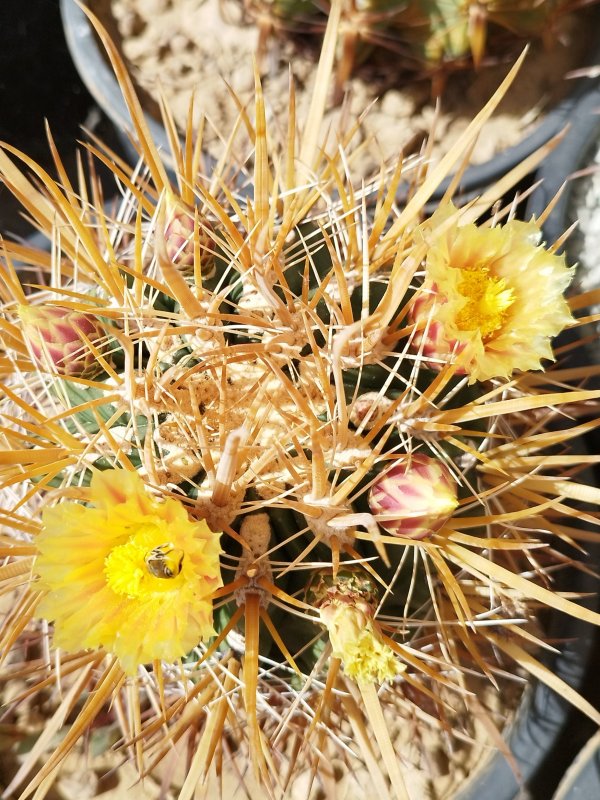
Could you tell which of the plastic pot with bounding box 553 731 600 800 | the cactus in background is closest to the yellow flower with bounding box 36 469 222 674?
the plastic pot with bounding box 553 731 600 800

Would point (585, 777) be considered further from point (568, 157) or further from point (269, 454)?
point (568, 157)

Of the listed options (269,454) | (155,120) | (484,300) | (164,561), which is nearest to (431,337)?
(484,300)

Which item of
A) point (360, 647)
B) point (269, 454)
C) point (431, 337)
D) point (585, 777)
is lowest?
point (585, 777)

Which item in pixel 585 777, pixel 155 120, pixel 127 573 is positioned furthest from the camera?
pixel 155 120

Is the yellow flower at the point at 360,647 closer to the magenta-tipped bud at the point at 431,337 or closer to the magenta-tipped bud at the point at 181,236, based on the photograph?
the magenta-tipped bud at the point at 431,337

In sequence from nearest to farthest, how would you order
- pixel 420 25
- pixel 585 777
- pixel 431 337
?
pixel 431 337 → pixel 585 777 → pixel 420 25

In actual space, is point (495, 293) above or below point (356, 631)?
above

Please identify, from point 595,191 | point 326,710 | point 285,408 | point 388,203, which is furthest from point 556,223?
point 326,710

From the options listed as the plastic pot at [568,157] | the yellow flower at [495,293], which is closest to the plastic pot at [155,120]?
the plastic pot at [568,157]

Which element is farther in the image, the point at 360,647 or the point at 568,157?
the point at 568,157

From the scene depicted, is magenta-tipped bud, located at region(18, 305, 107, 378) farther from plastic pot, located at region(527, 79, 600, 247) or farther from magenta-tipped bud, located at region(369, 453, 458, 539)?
plastic pot, located at region(527, 79, 600, 247)
